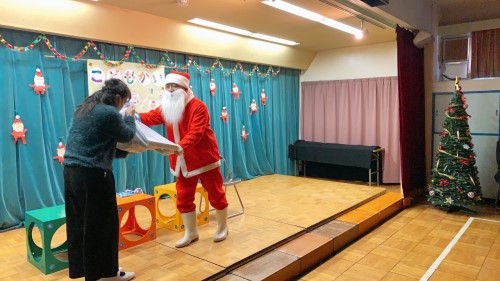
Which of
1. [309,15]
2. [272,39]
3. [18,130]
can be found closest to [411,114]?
[309,15]

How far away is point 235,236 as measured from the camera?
3354 millimetres

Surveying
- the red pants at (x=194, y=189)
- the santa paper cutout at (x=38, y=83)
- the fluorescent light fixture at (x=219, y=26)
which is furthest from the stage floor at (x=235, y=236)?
the fluorescent light fixture at (x=219, y=26)

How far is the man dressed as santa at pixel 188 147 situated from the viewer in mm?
2947

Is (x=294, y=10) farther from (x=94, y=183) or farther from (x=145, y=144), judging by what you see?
(x=94, y=183)

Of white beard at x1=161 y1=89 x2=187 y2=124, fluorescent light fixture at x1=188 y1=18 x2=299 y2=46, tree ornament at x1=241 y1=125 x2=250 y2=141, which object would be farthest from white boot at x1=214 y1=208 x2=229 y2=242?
tree ornament at x1=241 y1=125 x2=250 y2=141

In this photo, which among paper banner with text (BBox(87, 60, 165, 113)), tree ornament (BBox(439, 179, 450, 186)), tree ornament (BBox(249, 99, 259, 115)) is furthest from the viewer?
tree ornament (BBox(249, 99, 259, 115))

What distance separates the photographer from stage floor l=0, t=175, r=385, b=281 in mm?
2662

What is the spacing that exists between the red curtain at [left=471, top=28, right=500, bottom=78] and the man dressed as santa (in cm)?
502

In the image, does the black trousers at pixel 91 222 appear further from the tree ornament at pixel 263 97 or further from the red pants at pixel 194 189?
the tree ornament at pixel 263 97

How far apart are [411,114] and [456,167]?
940mm

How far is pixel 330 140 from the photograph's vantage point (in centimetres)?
699

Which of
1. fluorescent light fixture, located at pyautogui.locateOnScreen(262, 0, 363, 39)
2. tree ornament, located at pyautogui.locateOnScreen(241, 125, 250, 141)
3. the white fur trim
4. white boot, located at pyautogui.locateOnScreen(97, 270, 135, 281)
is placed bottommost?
white boot, located at pyautogui.locateOnScreen(97, 270, 135, 281)

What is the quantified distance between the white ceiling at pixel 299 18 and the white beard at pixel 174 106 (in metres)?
1.41

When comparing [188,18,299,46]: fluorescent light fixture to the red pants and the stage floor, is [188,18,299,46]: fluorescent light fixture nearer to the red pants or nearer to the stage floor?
the stage floor
